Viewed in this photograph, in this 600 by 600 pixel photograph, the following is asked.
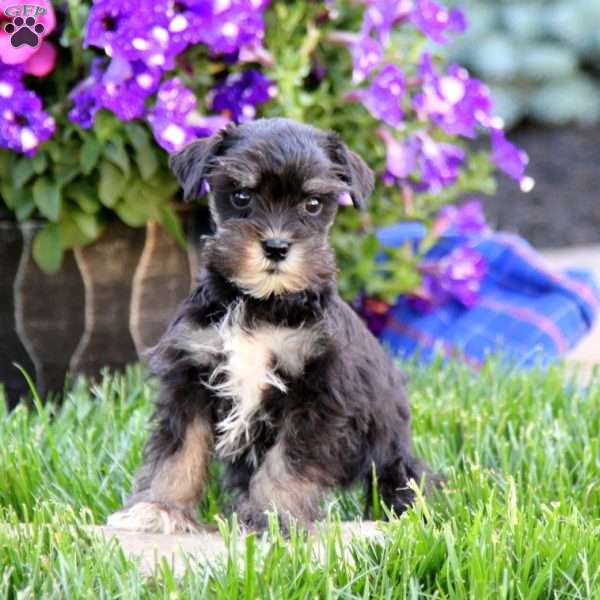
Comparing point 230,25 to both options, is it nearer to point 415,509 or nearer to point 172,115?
point 172,115

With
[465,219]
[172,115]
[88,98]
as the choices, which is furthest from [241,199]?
[465,219]

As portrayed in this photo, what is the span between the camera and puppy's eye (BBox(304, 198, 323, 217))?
368cm

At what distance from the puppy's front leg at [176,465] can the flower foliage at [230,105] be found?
61.3 inches

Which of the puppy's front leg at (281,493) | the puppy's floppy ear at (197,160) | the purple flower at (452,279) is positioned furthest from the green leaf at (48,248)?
the purple flower at (452,279)

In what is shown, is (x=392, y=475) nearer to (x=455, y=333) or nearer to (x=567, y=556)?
(x=567, y=556)

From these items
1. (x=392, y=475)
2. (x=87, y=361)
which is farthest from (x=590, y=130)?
(x=392, y=475)

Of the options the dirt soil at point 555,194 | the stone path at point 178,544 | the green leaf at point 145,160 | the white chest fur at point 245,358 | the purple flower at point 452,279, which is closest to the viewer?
the stone path at point 178,544

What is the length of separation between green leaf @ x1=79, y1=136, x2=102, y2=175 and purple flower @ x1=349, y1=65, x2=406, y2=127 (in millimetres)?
1435

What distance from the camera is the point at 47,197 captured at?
498cm

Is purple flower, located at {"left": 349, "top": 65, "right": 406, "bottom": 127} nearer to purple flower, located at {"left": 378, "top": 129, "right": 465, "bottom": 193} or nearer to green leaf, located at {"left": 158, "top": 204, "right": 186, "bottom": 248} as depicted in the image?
purple flower, located at {"left": 378, "top": 129, "right": 465, "bottom": 193}

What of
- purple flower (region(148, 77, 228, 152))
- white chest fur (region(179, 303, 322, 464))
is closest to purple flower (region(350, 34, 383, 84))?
purple flower (region(148, 77, 228, 152))

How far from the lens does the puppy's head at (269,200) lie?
3.50 meters

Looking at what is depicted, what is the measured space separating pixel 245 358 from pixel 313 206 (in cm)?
53

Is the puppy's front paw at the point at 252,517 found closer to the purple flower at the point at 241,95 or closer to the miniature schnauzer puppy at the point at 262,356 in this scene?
the miniature schnauzer puppy at the point at 262,356
